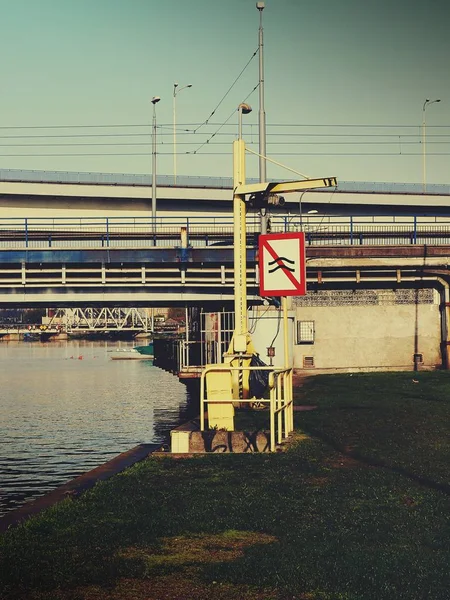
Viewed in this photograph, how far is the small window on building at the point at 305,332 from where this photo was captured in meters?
38.2

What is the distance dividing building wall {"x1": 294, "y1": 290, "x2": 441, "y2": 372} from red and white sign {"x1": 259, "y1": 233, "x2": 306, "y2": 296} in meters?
19.9

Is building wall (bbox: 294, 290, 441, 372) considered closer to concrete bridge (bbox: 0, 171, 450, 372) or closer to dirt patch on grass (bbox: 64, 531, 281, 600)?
concrete bridge (bbox: 0, 171, 450, 372)

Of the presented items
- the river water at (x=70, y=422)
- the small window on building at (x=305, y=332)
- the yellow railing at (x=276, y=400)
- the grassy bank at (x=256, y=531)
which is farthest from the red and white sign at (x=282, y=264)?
the small window on building at (x=305, y=332)

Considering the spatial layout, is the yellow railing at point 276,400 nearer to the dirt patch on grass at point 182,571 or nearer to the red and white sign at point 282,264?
the red and white sign at point 282,264

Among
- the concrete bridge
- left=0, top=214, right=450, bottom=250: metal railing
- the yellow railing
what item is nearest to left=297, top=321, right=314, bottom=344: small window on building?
the concrete bridge

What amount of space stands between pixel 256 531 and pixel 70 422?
31.5 metres

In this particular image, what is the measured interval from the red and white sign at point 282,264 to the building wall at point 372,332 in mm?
19883

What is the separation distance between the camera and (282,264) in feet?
60.2

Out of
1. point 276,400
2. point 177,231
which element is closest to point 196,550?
point 276,400

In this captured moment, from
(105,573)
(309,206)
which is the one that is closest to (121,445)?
(105,573)

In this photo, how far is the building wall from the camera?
38.4 metres

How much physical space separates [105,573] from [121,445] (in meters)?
24.2

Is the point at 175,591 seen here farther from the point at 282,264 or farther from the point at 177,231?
the point at 177,231

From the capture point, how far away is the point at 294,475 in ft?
46.4
